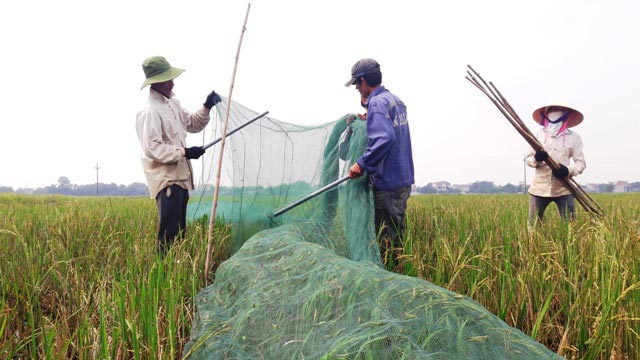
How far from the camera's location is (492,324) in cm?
122

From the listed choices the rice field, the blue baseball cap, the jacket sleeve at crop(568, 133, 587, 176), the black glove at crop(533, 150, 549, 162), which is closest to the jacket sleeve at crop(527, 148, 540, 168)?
the black glove at crop(533, 150, 549, 162)

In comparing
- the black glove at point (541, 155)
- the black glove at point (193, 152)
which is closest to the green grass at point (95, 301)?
the black glove at point (193, 152)

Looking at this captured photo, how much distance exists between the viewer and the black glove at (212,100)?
136 inches

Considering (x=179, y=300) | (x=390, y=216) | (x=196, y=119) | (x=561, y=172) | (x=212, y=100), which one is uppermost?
(x=212, y=100)

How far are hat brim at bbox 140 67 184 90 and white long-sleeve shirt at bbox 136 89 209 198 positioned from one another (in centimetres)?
10

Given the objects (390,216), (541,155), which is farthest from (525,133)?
(390,216)

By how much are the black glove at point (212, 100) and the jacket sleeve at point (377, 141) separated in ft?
4.84

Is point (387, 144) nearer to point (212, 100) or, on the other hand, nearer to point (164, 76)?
point (212, 100)

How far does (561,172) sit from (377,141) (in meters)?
2.38

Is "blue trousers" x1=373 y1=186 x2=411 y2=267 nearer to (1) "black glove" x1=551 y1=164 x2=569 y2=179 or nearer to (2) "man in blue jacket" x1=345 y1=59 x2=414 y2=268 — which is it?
(2) "man in blue jacket" x1=345 y1=59 x2=414 y2=268

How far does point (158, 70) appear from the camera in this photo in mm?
3199

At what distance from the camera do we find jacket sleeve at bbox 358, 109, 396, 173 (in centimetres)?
261

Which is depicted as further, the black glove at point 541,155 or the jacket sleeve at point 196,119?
the black glove at point 541,155

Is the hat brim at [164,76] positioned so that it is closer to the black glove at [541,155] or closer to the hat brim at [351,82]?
the hat brim at [351,82]
